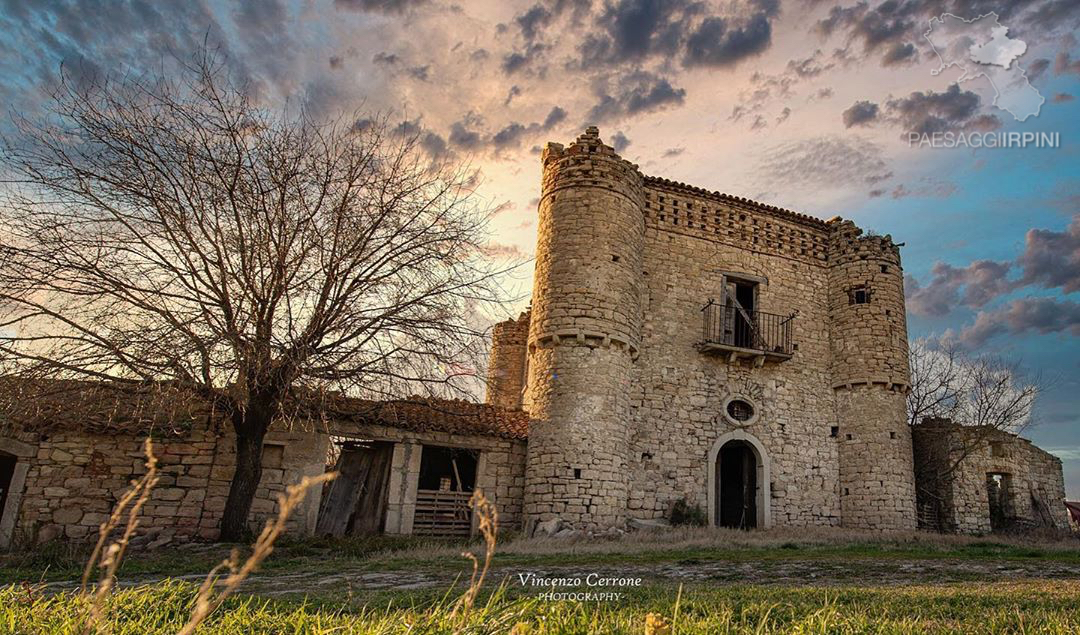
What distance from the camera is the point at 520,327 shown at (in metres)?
22.0

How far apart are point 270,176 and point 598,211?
6.88 m

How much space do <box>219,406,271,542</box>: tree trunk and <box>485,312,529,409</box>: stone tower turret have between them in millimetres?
10091

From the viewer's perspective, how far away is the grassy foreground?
325 centimetres

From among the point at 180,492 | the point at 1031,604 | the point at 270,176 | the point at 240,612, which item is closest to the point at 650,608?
the point at 240,612

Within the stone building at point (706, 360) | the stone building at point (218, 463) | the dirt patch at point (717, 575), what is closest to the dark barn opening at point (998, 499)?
the stone building at point (706, 360)

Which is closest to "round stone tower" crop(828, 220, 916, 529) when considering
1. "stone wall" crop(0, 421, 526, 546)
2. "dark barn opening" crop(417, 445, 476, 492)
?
"dark barn opening" crop(417, 445, 476, 492)

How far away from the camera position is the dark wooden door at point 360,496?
1362 cm

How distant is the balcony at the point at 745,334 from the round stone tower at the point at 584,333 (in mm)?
1936

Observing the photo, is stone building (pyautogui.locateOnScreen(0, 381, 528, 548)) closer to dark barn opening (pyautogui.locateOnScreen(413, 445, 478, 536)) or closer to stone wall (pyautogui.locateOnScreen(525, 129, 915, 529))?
dark barn opening (pyautogui.locateOnScreen(413, 445, 478, 536))

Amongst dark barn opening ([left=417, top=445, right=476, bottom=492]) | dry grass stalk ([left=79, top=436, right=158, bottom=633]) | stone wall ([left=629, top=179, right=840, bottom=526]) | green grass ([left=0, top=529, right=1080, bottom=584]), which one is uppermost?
stone wall ([left=629, top=179, right=840, bottom=526])

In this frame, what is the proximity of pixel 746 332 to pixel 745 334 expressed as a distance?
0.06 m

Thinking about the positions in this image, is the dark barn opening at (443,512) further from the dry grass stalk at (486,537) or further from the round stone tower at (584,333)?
the dry grass stalk at (486,537)

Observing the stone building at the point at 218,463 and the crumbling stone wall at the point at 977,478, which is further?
the crumbling stone wall at the point at 977,478

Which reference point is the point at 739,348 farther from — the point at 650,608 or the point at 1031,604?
the point at 650,608
